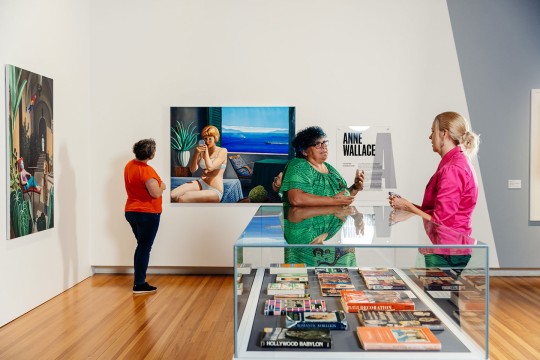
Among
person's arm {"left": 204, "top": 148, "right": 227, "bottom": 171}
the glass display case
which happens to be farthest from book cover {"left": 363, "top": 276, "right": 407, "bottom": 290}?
person's arm {"left": 204, "top": 148, "right": 227, "bottom": 171}

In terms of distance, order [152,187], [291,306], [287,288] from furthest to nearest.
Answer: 1. [152,187]
2. [287,288]
3. [291,306]

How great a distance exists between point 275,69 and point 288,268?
425cm

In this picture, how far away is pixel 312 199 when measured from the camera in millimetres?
3078

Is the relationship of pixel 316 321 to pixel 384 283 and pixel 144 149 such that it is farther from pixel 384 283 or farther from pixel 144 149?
pixel 144 149

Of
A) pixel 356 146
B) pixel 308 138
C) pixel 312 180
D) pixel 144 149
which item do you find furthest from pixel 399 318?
pixel 356 146

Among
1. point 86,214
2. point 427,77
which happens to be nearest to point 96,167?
point 86,214

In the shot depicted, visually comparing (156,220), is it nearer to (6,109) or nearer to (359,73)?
(6,109)

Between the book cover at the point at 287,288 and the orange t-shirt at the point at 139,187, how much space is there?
318 centimetres

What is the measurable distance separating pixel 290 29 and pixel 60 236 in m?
3.23

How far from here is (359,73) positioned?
5816mm

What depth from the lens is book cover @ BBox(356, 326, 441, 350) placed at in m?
1.67

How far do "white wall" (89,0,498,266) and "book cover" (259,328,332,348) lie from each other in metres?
4.15

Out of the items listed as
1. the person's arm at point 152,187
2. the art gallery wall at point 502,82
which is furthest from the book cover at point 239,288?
the art gallery wall at point 502,82

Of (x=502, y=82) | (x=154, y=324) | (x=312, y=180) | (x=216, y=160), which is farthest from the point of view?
(x=216, y=160)
